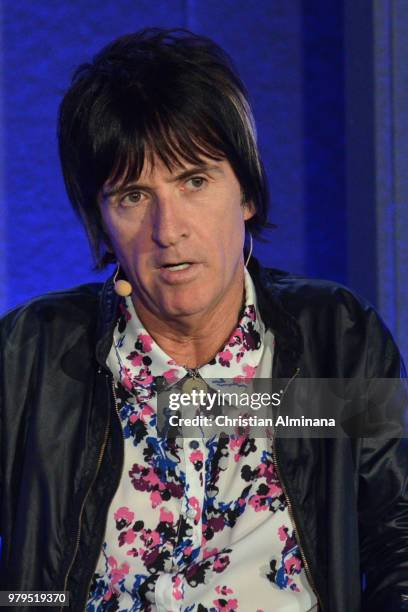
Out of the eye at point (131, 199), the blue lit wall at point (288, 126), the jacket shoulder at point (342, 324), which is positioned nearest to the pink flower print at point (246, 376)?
the jacket shoulder at point (342, 324)

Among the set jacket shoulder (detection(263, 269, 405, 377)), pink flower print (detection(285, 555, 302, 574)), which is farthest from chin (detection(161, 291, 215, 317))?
pink flower print (detection(285, 555, 302, 574))

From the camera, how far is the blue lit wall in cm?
222

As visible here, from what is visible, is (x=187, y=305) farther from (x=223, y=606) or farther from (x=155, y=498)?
(x=223, y=606)

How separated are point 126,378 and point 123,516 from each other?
0.23 meters

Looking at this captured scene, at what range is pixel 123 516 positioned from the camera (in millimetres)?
1571

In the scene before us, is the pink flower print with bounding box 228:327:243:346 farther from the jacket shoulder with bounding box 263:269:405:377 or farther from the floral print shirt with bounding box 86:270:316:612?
the jacket shoulder with bounding box 263:269:405:377

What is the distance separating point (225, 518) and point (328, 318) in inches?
15.8

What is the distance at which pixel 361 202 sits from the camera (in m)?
2.31

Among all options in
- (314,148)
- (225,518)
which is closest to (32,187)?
(314,148)

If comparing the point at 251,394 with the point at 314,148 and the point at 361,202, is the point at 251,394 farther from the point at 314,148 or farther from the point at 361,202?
the point at 314,148

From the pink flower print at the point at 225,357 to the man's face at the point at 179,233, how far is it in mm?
87

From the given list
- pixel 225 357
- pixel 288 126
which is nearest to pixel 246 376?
pixel 225 357

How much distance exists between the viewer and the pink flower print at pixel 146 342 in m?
1.66

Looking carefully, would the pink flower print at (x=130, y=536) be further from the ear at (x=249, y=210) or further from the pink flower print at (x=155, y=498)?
the ear at (x=249, y=210)
